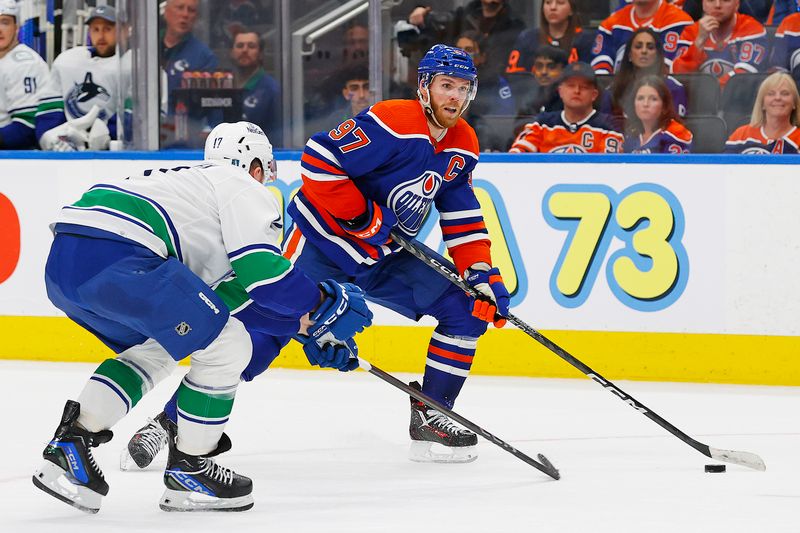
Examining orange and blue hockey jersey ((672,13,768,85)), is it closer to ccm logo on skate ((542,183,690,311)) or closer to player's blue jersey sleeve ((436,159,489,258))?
ccm logo on skate ((542,183,690,311))

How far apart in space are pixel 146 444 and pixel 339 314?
2.59ft

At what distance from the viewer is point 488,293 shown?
Answer: 11.3ft

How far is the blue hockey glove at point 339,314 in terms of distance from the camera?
8.78 feet

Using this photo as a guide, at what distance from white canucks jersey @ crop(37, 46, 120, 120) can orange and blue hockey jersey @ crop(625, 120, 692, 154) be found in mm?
2105

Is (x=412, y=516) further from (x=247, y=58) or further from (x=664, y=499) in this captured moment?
(x=247, y=58)

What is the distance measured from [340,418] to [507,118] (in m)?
1.58

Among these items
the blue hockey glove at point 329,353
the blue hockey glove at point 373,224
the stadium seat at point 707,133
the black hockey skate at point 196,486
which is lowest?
the black hockey skate at point 196,486

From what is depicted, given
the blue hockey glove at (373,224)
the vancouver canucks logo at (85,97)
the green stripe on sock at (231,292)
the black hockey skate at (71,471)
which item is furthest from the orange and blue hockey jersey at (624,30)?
the black hockey skate at (71,471)

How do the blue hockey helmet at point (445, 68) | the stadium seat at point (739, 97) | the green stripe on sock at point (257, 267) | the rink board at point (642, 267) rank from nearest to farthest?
1. the green stripe on sock at point (257, 267)
2. the blue hockey helmet at point (445, 68)
3. the rink board at point (642, 267)
4. the stadium seat at point (739, 97)

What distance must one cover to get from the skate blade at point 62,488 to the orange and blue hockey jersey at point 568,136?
2654 millimetres

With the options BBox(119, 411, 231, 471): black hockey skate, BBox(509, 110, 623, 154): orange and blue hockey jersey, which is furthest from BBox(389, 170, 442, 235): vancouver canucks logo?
BBox(509, 110, 623, 154): orange and blue hockey jersey

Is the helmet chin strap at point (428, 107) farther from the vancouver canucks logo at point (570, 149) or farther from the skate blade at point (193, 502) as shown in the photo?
the vancouver canucks logo at point (570, 149)

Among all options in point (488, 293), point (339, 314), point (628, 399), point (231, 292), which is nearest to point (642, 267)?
point (628, 399)

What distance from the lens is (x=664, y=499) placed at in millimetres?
2932
